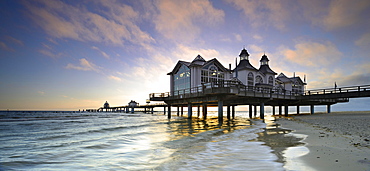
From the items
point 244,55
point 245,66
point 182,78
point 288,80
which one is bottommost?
point 182,78

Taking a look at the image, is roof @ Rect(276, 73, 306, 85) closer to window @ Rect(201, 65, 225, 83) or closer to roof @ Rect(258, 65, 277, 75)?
roof @ Rect(258, 65, 277, 75)

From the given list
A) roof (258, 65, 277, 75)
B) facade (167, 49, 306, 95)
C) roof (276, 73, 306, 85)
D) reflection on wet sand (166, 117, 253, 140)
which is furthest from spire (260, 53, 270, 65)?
reflection on wet sand (166, 117, 253, 140)

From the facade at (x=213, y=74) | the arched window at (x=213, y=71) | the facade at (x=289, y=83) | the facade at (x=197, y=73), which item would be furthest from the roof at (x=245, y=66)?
the facade at (x=289, y=83)

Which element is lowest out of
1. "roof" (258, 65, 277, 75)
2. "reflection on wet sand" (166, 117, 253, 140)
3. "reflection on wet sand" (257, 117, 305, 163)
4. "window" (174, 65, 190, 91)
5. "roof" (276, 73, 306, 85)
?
"reflection on wet sand" (166, 117, 253, 140)

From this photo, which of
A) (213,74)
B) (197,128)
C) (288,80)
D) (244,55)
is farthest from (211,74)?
(288,80)

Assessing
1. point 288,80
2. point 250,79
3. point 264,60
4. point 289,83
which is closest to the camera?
point 250,79

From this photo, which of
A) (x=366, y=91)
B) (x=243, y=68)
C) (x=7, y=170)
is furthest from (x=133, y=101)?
(x=7, y=170)

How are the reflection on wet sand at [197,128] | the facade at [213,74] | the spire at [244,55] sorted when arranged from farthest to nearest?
1. the spire at [244,55]
2. the facade at [213,74]
3. the reflection on wet sand at [197,128]

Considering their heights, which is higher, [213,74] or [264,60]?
[264,60]

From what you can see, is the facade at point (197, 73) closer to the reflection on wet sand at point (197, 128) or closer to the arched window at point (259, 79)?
the arched window at point (259, 79)

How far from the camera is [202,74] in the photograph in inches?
1316

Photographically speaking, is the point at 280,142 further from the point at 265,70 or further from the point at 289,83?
the point at 289,83

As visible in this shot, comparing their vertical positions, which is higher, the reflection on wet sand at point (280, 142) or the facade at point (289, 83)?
the facade at point (289, 83)

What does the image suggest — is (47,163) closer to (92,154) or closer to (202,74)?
(92,154)
